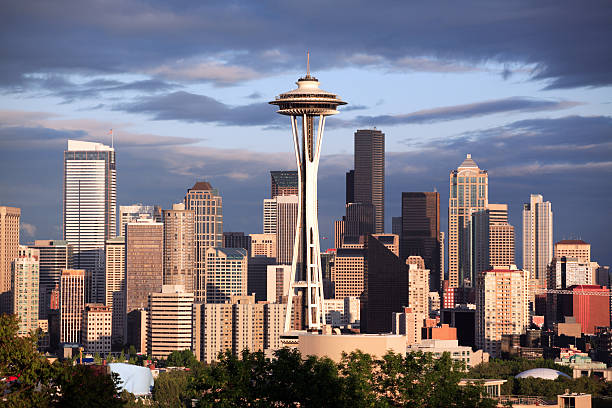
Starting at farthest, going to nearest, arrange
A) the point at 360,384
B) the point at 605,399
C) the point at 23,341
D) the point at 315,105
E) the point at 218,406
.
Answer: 1. the point at 315,105
2. the point at 605,399
3. the point at 360,384
4. the point at 218,406
5. the point at 23,341

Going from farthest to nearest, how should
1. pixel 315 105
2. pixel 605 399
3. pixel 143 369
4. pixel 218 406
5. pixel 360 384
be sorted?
pixel 143 369
pixel 315 105
pixel 605 399
pixel 360 384
pixel 218 406

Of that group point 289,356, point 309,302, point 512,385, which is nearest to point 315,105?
point 309,302

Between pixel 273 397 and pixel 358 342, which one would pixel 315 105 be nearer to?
pixel 358 342

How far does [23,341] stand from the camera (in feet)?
153

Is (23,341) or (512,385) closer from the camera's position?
(23,341)

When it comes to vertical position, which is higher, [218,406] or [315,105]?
[315,105]

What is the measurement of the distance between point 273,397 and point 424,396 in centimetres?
933

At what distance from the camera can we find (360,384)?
2594 inches

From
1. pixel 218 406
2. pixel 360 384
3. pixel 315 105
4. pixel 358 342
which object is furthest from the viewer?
pixel 315 105

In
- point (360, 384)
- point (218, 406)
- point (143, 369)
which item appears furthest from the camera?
point (143, 369)

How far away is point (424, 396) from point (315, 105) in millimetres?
111766

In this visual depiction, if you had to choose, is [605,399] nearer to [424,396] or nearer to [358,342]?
[358,342]

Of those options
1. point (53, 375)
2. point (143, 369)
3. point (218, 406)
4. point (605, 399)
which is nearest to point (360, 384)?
point (218, 406)

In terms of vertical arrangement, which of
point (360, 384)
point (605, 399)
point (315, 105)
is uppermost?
point (315, 105)
